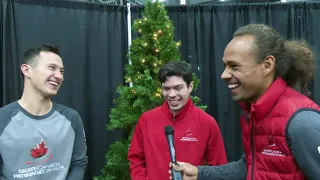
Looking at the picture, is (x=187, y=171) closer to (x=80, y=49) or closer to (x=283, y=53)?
(x=283, y=53)

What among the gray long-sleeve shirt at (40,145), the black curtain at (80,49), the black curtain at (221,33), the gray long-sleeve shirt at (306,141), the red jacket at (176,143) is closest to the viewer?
the gray long-sleeve shirt at (306,141)

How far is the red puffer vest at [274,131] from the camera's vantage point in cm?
112

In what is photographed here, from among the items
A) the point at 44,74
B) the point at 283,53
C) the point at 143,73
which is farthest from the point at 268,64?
the point at 143,73

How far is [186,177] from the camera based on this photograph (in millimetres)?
1614

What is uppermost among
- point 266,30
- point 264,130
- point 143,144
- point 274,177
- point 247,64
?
point 266,30

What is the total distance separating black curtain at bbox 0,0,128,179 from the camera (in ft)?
10.8

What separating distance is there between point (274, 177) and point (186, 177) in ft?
1.78

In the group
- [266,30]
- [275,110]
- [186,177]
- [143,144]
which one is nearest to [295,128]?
[275,110]

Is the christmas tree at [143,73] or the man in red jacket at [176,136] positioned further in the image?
the christmas tree at [143,73]

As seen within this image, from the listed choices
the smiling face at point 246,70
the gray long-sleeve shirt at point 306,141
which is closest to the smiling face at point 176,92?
the smiling face at point 246,70

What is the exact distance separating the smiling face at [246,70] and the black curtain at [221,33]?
112 inches

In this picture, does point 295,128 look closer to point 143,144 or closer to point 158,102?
point 143,144

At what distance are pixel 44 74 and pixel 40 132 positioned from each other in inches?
13.4

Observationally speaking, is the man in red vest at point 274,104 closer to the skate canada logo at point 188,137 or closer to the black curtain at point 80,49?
the skate canada logo at point 188,137
